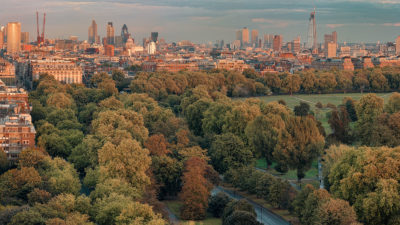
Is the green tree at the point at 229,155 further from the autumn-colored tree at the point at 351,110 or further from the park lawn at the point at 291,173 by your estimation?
the autumn-colored tree at the point at 351,110

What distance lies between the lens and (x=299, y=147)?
151 ft

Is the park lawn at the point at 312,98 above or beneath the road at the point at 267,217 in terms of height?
above

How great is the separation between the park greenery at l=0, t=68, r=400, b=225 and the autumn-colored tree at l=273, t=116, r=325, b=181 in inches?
2.8

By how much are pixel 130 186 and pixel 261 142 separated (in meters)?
15.3

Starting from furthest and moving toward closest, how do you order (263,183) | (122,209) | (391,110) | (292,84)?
(292,84) < (391,110) < (263,183) < (122,209)

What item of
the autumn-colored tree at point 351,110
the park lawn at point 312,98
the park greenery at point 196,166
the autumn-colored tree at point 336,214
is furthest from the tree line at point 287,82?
the autumn-colored tree at point 336,214

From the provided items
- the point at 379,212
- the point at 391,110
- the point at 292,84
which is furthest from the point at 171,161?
the point at 292,84

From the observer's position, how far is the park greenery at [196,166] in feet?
105

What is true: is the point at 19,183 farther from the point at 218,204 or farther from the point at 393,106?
the point at 393,106

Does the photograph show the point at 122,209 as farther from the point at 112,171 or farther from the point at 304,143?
the point at 304,143

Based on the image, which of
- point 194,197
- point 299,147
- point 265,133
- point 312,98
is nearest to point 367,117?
point 265,133

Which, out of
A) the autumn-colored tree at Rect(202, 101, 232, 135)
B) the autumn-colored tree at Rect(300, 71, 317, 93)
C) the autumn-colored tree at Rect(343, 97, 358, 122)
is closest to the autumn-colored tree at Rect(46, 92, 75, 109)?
the autumn-colored tree at Rect(202, 101, 232, 135)

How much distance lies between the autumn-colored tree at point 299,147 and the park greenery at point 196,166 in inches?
2.8

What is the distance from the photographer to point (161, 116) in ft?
203
